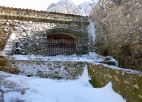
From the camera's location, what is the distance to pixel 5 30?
11.3 meters

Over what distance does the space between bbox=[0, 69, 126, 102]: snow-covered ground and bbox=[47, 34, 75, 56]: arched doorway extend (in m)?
5.17

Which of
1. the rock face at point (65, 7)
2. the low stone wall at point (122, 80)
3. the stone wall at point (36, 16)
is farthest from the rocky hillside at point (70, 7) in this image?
the low stone wall at point (122, 80)

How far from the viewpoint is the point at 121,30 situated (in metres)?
10.3

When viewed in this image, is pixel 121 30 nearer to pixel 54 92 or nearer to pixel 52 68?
pixel 52 68

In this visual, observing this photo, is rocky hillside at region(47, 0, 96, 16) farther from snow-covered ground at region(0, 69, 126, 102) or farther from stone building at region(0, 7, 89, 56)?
snow-covered ground at region(0, 69, 126, 102)

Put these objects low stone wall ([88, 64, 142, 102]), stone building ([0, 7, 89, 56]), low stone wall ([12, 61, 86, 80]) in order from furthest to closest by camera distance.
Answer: stone building ([0, 7, 89, 56]) → low stone wall ([12, 61, 86, 80]) → low stone wall ([88, 64, 142, 102])

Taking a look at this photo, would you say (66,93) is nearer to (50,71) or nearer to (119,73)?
(119,73)

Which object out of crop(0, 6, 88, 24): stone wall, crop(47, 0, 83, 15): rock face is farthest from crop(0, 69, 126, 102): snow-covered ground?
crop(47, 0, 83, 15): rock face

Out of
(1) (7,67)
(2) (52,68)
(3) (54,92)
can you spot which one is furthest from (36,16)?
(3) (54,92)

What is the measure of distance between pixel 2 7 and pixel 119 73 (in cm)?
773

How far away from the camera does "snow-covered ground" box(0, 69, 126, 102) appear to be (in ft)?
18.2

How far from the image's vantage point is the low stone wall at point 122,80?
472cm

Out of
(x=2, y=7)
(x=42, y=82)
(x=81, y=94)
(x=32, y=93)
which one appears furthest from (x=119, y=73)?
(x=2, y=7)

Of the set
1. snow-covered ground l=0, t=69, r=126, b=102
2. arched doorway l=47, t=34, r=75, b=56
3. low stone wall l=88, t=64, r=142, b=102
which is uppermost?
arched doorway l=47, t=34, r=75, b=56
